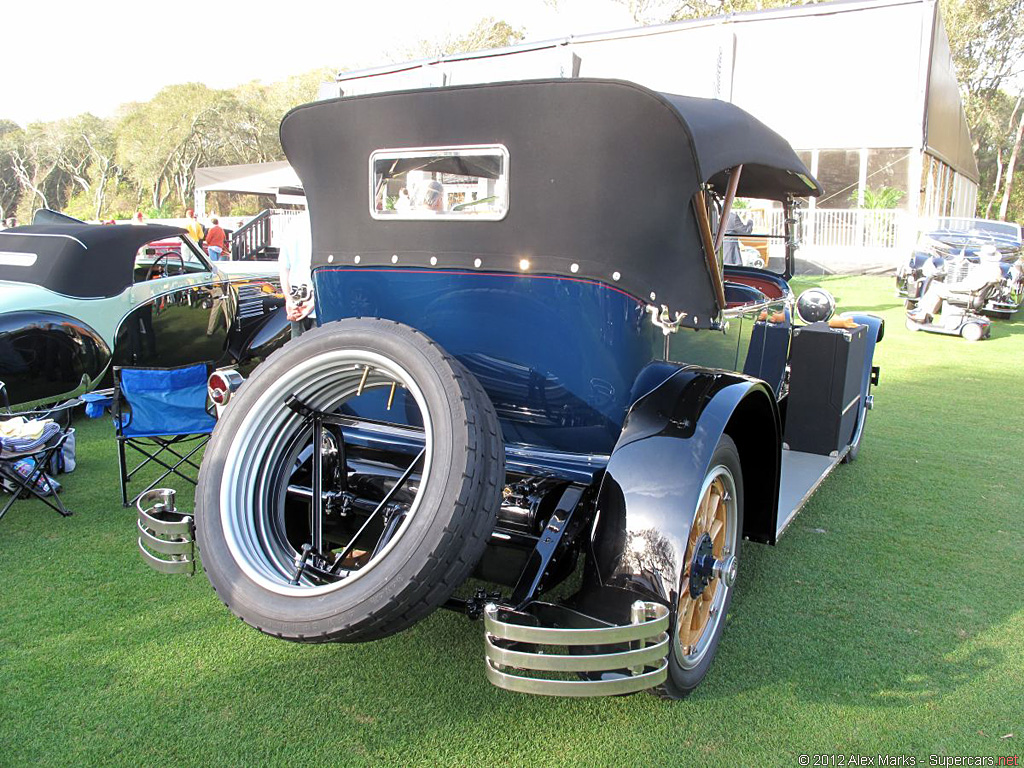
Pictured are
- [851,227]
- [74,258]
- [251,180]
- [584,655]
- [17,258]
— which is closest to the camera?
[584,655]

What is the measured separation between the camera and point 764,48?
64.2 feet

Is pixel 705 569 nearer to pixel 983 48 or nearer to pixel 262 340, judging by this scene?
pixel 262 340

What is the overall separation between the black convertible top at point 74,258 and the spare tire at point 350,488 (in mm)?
3858

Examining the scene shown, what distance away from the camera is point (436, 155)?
116 inches

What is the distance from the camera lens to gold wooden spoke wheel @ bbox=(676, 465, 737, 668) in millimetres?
2654

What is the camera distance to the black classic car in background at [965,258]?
12297 mm

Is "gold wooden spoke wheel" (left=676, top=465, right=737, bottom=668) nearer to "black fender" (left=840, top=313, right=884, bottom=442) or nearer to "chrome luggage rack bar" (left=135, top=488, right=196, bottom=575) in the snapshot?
"chrome luggage rack bar" (left=135, top=488, right=196, bottom=575)

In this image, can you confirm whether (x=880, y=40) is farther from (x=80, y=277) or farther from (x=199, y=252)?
(x=80, y=277)

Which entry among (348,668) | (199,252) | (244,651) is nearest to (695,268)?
(348,668)

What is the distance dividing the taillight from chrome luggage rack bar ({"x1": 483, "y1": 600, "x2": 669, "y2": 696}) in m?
1.79

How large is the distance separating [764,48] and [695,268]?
63.4 ft

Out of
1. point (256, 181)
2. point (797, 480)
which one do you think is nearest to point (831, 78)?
point (256, 181)

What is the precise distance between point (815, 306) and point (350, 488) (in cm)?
348

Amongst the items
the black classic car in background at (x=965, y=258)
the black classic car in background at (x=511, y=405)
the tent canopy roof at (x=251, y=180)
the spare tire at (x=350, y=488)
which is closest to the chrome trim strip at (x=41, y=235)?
the black classic car in background at (x=511, y=405)
